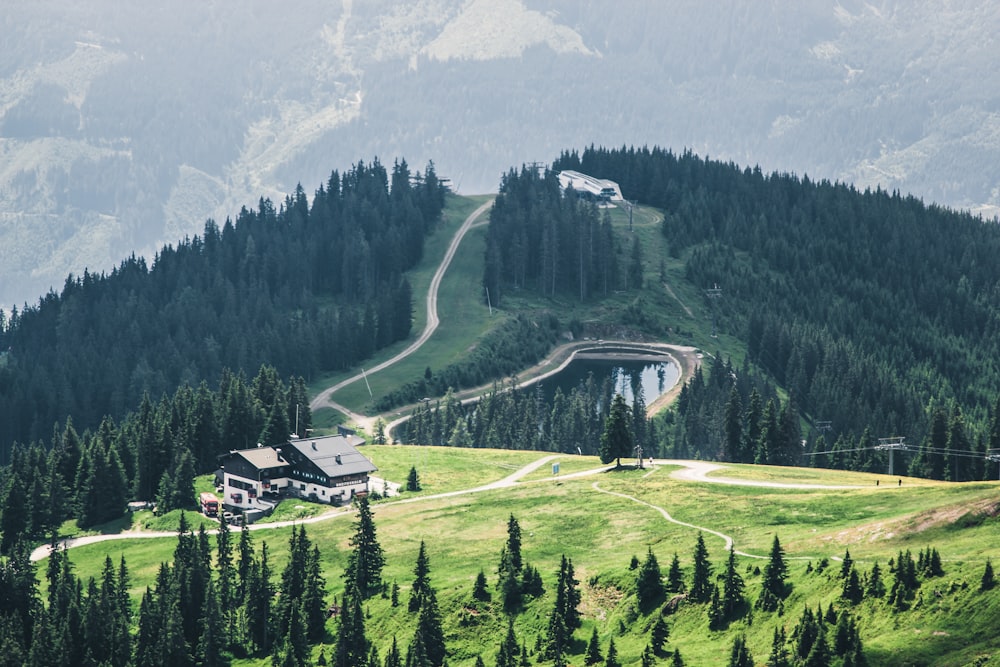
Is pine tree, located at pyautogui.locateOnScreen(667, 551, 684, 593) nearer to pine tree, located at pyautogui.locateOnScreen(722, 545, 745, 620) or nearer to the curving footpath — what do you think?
pine tree, located at pyautogui.locateOnScreen(722, 545, 745, 620)

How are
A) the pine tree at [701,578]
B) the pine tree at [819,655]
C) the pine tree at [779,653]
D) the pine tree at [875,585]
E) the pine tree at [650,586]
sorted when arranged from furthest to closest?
the pine tree at [650,586] → the pine tree at [701,578] → the pine tree at [875,585] → the pine tree at [779,653] → the pine tree at [819,655]

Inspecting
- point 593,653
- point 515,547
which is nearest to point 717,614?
point 593,653

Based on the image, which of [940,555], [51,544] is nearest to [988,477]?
[940,555]

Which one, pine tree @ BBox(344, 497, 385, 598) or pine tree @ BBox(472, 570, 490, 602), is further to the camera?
pine tree @ BBox(344, 497, 385, 598)

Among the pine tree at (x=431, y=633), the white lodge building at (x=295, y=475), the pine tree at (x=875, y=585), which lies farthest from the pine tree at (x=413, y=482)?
the pine tree at (x=875, y=585)

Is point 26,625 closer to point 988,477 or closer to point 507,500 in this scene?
point 507,500

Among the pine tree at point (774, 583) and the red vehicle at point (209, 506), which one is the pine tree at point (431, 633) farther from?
the red vehicle at point (209, 506)

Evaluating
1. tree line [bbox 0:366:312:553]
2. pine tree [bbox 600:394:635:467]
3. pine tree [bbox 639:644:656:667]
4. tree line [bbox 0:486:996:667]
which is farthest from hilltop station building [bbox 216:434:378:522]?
pine tree [bbox 639:644:656:667]
